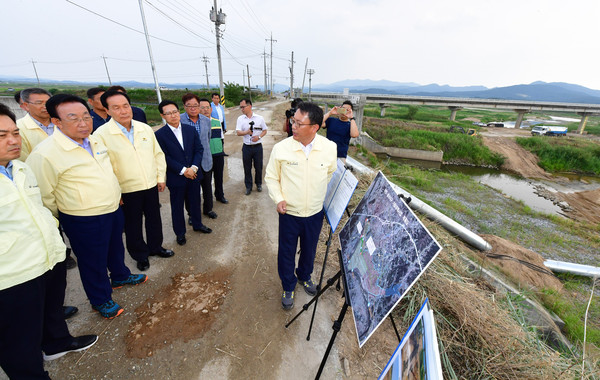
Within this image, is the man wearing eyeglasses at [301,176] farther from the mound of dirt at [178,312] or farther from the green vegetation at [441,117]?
the green vegetation at [441,117]

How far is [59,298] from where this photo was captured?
6.85 feet

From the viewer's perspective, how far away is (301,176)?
7.69 ft

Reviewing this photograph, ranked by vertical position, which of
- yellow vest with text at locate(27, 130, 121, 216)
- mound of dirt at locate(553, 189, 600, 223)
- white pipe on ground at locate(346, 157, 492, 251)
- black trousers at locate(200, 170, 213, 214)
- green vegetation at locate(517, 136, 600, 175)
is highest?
yellow vest with text at locate(27, 130, 121, 216)

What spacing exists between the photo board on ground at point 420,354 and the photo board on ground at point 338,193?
109cm

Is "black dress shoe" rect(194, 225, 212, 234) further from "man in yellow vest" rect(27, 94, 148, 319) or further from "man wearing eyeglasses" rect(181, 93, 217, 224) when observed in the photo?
"man in yellow vest" rect(27, 94, 148, 319)

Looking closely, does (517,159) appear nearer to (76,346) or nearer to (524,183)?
(524,183)

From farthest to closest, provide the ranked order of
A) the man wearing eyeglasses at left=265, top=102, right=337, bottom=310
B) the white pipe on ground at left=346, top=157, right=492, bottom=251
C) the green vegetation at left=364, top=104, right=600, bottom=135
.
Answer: the green vegetation at left=364, top=104, right=600, bottom=135 < the white pipe on ground at left=346, top=157, right=492, bottom=251 < the man wearing eyeglasses at left=265, top=102, right=337, bottom=310

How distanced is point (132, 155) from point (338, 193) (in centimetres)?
230

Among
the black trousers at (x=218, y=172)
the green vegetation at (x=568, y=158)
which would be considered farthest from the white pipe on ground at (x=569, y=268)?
the green vegetation at (x=568, y=158)

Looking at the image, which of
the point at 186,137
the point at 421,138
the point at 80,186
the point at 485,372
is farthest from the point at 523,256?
the point at 421,138

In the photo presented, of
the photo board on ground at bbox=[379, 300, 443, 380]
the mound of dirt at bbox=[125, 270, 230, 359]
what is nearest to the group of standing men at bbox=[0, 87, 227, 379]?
the mound of dirt at bbox=[125, 270, 230, 359]

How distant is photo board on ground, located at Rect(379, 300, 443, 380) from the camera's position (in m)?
0.90

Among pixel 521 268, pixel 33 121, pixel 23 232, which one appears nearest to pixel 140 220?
pixel 23 232

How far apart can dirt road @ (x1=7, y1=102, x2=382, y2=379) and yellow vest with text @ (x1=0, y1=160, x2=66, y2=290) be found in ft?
3.43
